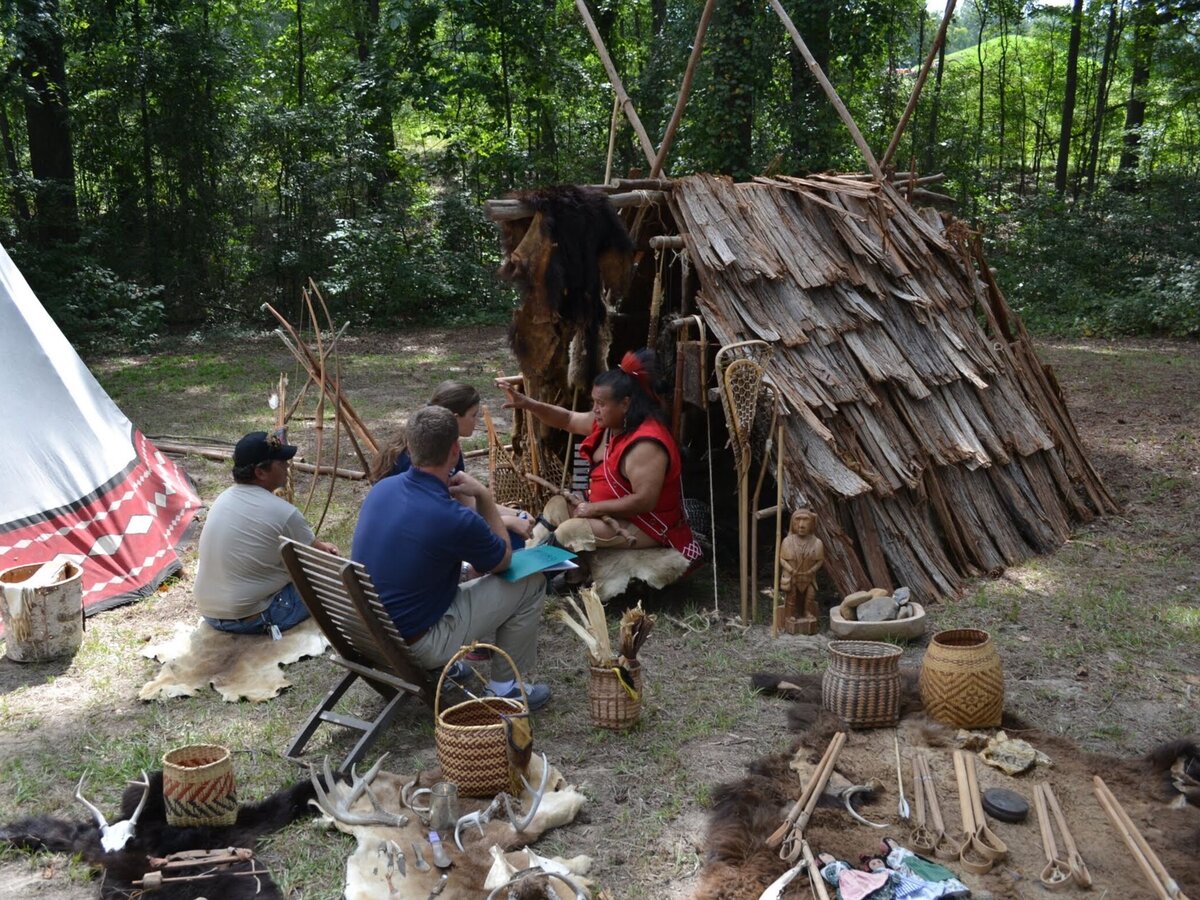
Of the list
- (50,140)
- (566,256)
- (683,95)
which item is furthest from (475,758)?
(50,140)

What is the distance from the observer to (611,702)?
434cm

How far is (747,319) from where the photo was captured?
19.2 feet

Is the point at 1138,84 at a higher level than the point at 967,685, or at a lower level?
higher

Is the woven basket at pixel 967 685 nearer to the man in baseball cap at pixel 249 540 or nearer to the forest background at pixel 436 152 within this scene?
the man in baseball cap at pixel 249 540

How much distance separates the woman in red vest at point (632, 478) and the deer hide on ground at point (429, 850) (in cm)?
192

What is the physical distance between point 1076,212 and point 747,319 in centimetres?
1377

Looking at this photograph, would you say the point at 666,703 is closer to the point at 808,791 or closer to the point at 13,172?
the point at 808,791

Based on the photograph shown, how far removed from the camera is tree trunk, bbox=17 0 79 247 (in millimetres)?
14141

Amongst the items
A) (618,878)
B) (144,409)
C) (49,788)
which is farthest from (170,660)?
(144,409)

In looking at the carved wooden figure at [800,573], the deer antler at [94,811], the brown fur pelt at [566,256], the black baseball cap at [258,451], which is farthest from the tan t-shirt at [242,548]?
the carved wooden figure at [800,573]

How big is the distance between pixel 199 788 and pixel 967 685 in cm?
289

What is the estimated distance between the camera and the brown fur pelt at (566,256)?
18.5ft

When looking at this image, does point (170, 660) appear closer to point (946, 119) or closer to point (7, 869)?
point (7, 869)

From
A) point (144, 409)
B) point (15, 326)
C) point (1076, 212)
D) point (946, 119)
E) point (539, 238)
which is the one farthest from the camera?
point (946, 119)
